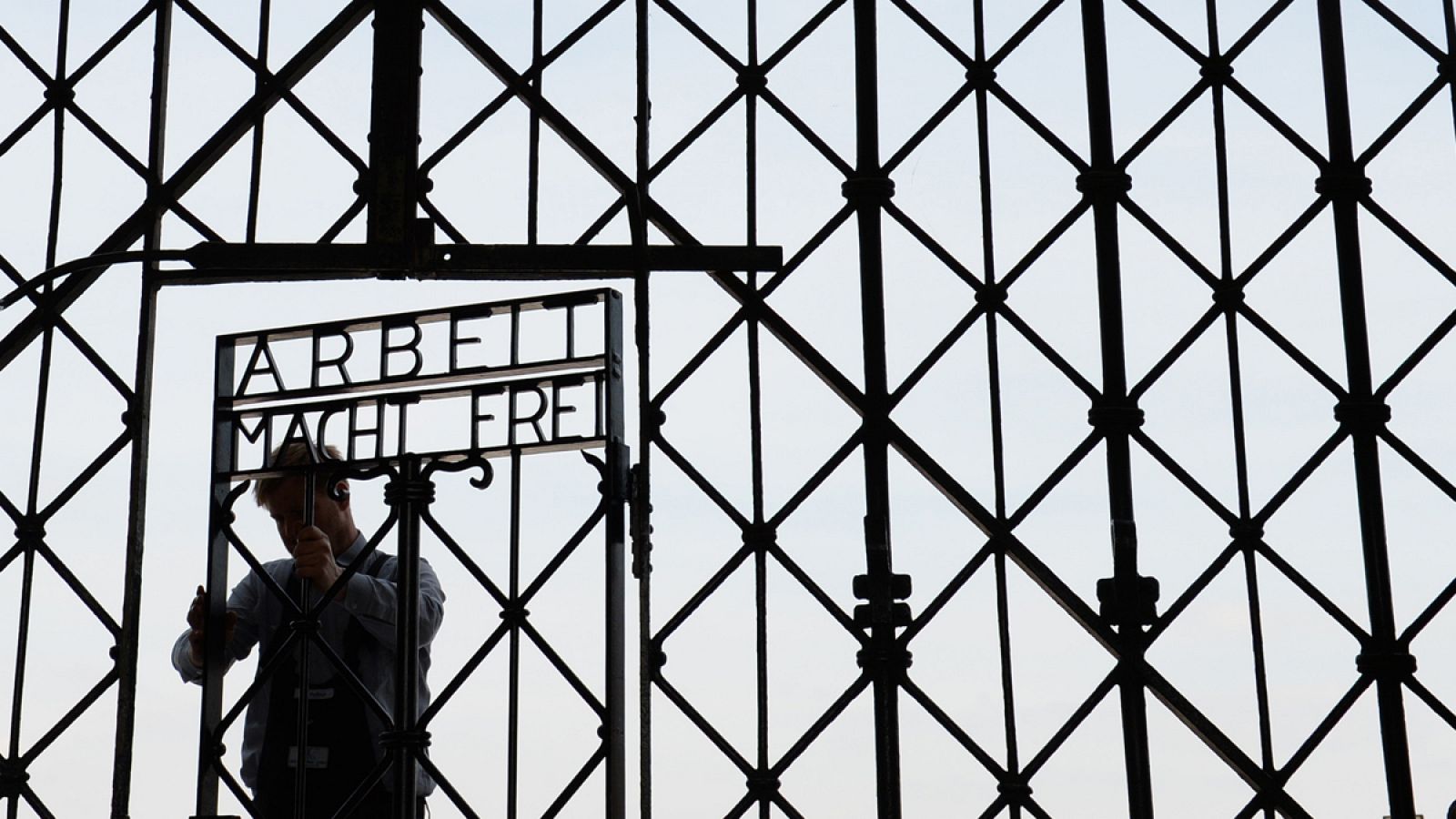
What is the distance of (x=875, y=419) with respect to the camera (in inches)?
115

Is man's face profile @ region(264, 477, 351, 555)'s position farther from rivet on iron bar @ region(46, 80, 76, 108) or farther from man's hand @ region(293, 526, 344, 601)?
rivet on iron bar @ region(46, 80, 76, 108)

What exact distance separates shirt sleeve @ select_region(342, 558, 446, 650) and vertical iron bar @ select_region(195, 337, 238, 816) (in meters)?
0.23

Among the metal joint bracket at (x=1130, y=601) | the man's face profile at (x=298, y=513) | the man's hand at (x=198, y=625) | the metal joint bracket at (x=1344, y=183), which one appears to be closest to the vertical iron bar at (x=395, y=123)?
the man's face profile at (x=298, y=513)

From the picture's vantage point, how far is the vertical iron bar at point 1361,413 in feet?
9.29

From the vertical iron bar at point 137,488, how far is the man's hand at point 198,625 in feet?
0.32

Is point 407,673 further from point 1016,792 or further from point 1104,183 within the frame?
point 1104,183

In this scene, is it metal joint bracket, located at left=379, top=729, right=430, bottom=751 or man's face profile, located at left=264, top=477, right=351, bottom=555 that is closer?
metal joint bracket, located at left=379, top=729, right=430, bottom=751

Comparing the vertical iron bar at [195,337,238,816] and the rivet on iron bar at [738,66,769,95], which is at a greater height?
the rivet on iron bar at [738,66,769,95]

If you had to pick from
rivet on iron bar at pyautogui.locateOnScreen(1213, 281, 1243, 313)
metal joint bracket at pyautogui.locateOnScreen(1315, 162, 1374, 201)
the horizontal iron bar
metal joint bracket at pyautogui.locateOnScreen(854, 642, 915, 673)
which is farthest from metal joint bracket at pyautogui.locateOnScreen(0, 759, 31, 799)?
metal joint bracket at pyautogui.locateOnScreen(1315, 162, 1374, 201)

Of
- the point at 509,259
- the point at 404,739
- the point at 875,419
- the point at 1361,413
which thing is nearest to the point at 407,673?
the point at 404,739

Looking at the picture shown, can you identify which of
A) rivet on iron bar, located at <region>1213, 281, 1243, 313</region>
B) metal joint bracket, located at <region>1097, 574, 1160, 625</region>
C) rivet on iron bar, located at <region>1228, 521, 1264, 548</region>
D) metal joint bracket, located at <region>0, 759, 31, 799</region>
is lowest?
metal joint bracket, located at <region>0, 759, 31, 799</region>

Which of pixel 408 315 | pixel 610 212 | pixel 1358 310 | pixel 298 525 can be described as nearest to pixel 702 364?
pixel 610 212

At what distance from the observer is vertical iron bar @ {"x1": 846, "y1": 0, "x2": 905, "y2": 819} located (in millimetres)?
2820

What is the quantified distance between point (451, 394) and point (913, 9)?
Answer: 113 cm
